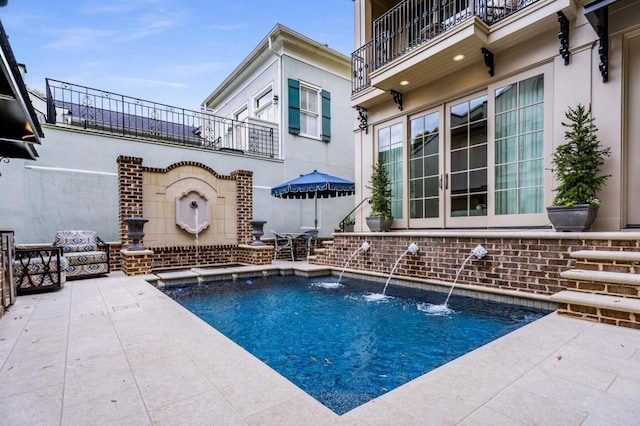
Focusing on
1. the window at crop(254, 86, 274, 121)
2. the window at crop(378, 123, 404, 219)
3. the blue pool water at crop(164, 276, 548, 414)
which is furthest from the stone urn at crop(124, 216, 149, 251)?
the window at crop(254, 86, 274, 121)

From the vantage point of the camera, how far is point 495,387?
1627 millimetres

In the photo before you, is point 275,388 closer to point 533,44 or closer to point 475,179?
point 475,179

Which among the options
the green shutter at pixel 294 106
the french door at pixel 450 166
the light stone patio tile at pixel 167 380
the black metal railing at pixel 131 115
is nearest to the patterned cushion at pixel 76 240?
the black metal railing at pixel 131 115

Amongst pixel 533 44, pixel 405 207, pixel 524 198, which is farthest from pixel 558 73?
pixel 405 207

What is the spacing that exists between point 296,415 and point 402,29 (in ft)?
21.8

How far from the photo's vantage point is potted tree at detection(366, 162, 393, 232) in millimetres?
6324

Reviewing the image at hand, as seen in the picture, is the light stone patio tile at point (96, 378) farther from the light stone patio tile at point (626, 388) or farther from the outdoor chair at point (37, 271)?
the outdoor chair at point (37, 271)

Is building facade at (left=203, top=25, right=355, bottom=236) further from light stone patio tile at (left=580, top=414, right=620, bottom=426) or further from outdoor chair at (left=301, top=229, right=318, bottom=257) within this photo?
light stone patio tile at (left=580, top=414, right=620, bottom=426)

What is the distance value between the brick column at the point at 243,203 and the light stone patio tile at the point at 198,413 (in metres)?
6.34

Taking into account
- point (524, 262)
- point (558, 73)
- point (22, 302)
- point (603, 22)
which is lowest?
point (22, 302)

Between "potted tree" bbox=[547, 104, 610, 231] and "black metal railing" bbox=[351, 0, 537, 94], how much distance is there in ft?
8.82

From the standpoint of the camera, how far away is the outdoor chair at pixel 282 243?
833 centimetres

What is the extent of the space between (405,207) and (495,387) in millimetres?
4918

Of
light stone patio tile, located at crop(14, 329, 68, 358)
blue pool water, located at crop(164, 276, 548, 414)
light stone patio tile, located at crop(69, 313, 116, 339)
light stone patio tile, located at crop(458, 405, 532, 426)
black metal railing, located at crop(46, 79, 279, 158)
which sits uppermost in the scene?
black metal railing, located at crop(46, 79, 279, 158)
